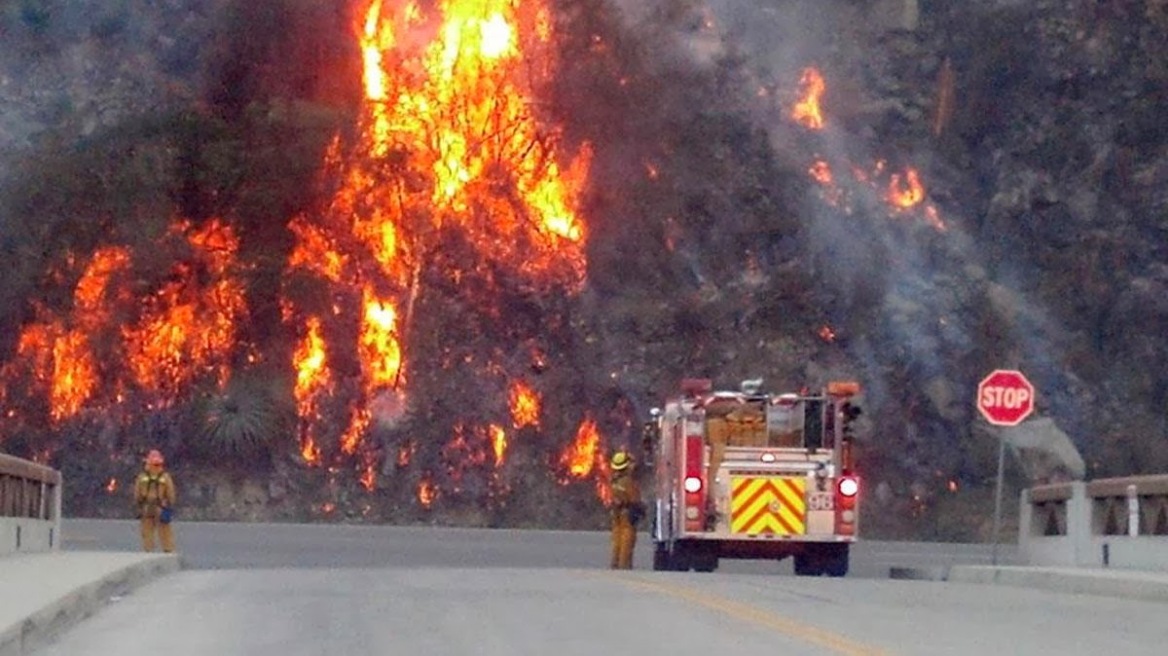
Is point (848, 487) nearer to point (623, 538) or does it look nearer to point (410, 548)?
point (623, 538)

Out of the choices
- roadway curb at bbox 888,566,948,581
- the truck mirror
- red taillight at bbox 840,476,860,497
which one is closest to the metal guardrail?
roadway curb at bbox 888,566,948,581

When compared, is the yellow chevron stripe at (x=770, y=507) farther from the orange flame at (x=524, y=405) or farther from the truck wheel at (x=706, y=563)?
the orange flame at (x=524, y=405)

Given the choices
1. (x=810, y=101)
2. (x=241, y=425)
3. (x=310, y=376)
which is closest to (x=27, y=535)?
(x=241, y=425)

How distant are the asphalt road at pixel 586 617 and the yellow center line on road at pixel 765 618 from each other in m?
0.02

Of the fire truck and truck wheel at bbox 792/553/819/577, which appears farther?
truck wheel at bbox 792/553/819/577

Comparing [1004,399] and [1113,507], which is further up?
[1004,399]

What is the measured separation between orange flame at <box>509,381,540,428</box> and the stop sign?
2047 centimetres

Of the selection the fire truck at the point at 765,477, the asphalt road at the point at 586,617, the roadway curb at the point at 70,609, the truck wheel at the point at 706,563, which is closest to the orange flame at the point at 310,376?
the truck wheel at the point at 706,563

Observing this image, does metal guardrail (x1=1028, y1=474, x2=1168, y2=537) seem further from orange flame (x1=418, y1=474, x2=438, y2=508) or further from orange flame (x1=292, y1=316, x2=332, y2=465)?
orange flame (x1=292, y1=316, x2=332, y2=465)

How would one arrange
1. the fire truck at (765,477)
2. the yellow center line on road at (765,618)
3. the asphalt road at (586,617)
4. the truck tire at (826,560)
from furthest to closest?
the truck tire at (826,560)
the fire truck at (765,477)
the asphalt road at (586,617)
the yellow center line on road at (765,618)

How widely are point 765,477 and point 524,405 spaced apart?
19.1 meters

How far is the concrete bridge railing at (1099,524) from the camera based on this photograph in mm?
25266

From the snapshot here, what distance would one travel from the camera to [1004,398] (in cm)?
2880

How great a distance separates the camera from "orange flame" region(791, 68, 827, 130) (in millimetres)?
51719
